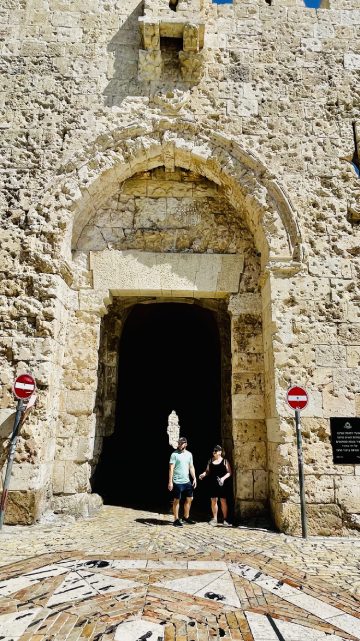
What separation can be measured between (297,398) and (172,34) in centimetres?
546

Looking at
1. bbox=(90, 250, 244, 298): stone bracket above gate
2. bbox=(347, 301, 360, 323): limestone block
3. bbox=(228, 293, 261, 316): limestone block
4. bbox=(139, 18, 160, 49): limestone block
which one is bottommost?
bbox=(347, 301, 360, 323): limestone block

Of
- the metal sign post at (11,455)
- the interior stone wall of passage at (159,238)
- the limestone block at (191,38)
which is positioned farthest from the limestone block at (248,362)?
the limestone block at (191,38)

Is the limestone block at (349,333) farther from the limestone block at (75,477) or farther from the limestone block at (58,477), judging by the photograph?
the limestone block at (58,477)

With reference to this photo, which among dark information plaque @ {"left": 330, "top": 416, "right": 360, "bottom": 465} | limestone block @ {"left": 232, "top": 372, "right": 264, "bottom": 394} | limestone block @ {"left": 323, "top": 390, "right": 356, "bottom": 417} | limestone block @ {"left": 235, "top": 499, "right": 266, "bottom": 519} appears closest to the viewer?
dark information plaque @ {"left": 330, "top": 416, "right": 360, "bottom": 465}

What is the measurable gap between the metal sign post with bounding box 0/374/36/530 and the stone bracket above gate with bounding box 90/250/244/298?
5.48 ft

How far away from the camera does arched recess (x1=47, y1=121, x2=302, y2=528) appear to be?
18.5 feet

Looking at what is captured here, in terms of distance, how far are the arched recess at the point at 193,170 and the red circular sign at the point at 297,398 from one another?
462 mm

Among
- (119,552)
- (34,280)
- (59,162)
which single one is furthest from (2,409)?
(59,162)

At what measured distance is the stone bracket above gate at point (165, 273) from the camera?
6051 millimetres

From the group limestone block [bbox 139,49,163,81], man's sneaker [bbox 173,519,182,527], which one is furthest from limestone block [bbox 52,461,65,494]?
limestone block [bbox 139,49,163,81]

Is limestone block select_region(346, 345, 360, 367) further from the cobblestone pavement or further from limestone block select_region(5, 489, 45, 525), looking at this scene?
limestone block select_region(5, 489, 45, 525)

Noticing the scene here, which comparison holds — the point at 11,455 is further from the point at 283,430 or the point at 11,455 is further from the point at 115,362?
the point at 283,430

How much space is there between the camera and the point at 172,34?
620cm

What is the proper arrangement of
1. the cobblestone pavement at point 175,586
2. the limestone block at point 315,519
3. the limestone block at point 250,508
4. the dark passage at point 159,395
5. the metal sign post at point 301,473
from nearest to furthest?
the cobblestone pavement at point 175,586 → the metal sign post at point 301,473 → the limestone block at point 315,519 → the limestone block at point 250,508 → the dark passage at point 159,395
